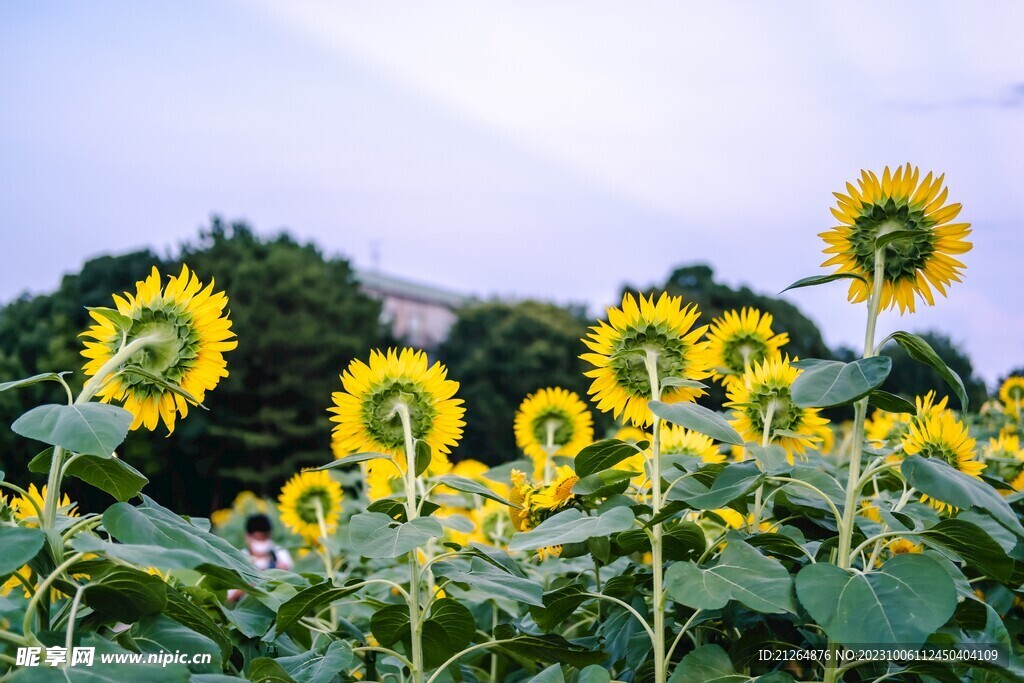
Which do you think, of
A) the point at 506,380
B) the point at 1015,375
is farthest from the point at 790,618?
the point at 506,380

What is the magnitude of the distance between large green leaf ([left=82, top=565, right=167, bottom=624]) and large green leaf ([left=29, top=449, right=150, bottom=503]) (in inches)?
7.5

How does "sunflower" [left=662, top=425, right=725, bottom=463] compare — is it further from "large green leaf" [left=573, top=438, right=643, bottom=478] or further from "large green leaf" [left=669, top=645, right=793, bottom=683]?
"large green leaf" [left=669, top=645, right=793, bottom=683]

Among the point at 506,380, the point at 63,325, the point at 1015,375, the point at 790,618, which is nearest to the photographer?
the point at 790,618

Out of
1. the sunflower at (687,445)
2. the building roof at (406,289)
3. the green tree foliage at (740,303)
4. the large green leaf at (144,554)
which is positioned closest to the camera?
the large green leaf at (144,554)

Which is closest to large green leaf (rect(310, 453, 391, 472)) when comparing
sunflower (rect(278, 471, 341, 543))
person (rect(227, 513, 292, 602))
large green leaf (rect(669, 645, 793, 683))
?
large green leaf (rect(669, 645, 793, 683))

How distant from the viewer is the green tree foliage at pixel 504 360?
32.6 meters

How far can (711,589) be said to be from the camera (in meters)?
1.56

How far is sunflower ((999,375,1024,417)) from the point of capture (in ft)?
14.4

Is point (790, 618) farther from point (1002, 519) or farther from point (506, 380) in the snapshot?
point (506, 380)

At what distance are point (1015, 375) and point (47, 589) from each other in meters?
4.57

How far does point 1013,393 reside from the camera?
4512 mm

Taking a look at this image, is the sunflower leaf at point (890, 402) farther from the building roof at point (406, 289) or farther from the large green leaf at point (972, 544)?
the building roof at point (406, 289)

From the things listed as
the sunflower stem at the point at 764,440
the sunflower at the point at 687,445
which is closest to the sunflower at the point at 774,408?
the sunflower stem at the point at 764,440

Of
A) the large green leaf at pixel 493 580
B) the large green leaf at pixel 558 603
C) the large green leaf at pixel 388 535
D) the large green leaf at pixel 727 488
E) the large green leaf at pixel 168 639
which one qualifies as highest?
the large green leaf at pixel 727 488
